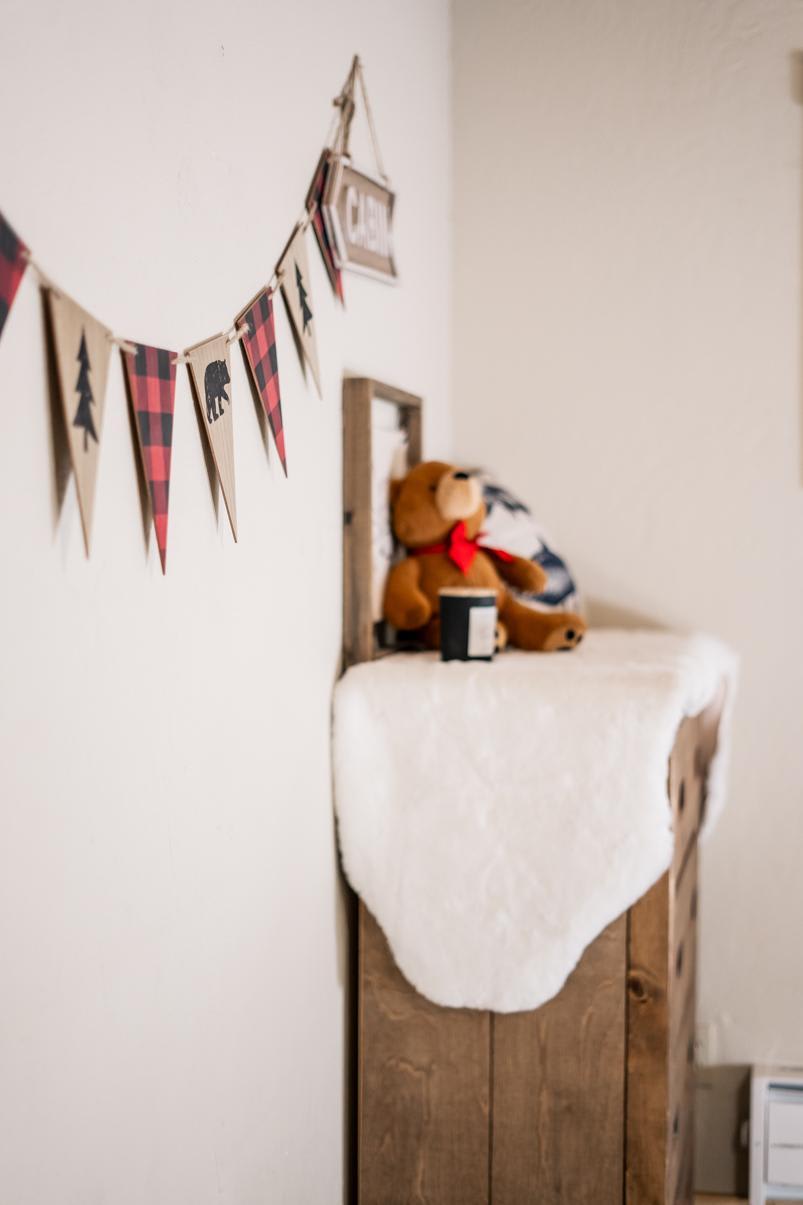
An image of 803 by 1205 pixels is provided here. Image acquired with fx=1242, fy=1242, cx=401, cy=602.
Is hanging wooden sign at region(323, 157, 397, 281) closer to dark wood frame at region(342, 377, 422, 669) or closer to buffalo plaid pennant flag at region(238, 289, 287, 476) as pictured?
dark wood frame at region(342, 377, 422, 669)

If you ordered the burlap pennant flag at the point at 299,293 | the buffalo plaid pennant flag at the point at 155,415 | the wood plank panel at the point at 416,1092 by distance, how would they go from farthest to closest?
the wood plank panel at the point at 416,1092 → the burlap pennant flag at the point at 299,293 → the buffalo plaid pennant flag at the point at 155,415

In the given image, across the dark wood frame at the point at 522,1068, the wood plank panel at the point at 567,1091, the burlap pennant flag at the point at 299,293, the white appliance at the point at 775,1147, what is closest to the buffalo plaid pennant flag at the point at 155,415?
the burlap pennant flag at the point at 299,293

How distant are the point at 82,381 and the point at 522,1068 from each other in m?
1.15

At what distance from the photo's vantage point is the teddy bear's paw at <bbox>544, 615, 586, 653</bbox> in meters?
1.91

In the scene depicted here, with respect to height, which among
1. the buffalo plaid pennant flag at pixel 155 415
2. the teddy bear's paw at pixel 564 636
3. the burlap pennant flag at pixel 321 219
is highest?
the burlap pennant flag at pixel 321 219

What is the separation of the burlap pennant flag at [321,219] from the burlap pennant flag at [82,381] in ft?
2.11

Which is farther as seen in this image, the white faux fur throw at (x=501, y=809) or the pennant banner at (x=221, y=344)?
the white faux fur throw at (x=501, y=809)

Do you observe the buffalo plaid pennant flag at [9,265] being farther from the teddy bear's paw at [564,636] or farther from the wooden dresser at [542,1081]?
the teddy bear's paw at [564,636]

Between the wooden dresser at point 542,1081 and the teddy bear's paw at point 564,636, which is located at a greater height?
the teddy bear's paw at point 564,636

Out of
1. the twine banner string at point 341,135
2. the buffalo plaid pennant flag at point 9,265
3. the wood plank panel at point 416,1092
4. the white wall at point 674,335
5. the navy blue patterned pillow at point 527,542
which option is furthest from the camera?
the white wall at point 674,335

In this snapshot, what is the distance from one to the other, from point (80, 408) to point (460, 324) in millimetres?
1535

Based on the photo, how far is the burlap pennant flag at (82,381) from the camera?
0.93m

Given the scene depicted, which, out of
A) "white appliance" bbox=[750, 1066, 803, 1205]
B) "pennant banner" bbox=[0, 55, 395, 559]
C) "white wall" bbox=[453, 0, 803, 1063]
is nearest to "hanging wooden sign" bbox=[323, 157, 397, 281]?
"pennant banner" bbox=[0, 55, 395, 559]

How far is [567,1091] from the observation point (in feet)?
5.47
